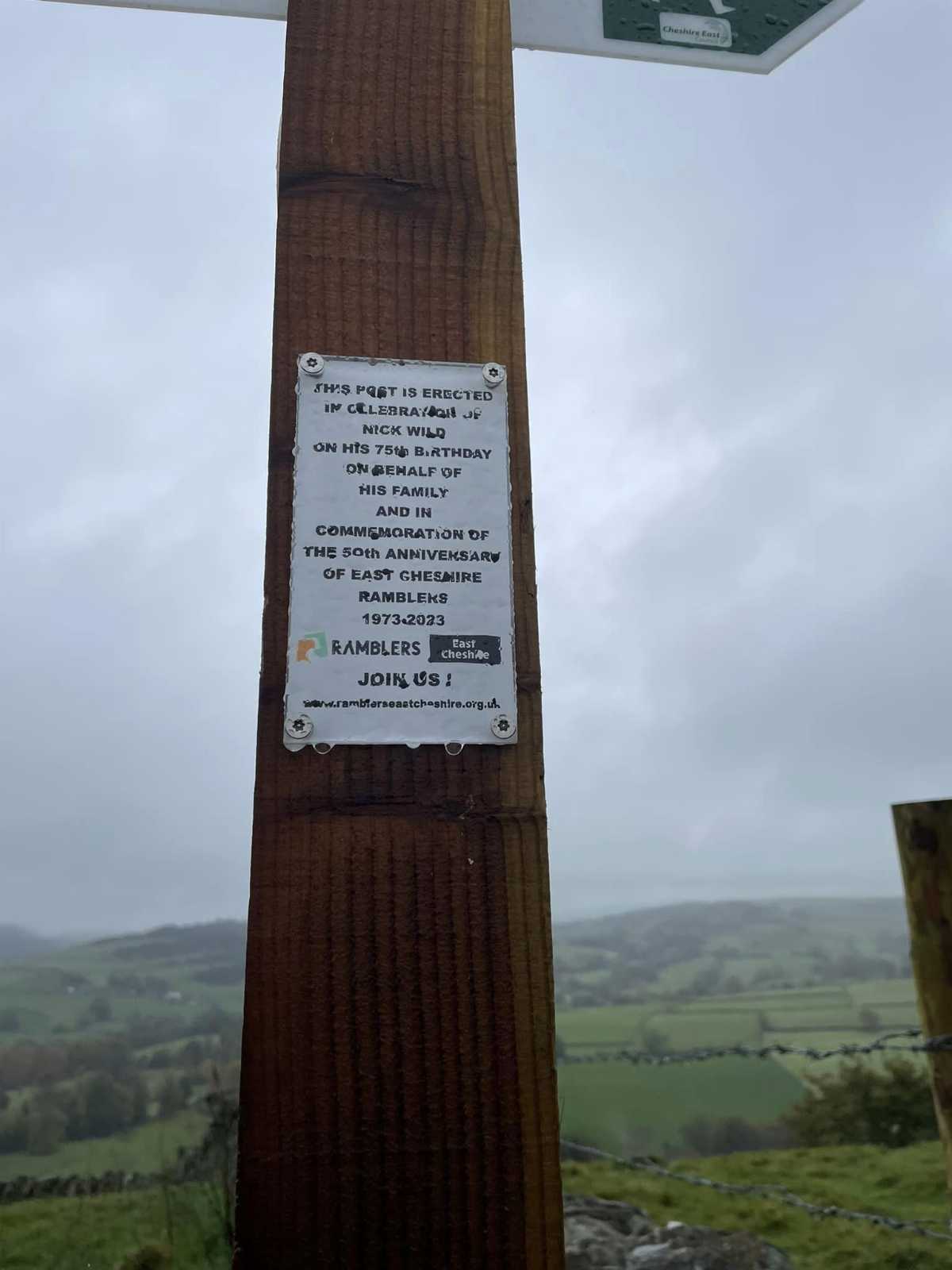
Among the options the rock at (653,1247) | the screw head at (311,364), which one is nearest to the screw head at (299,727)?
the screw head at (311,364)

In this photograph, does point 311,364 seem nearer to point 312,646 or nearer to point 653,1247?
point 312,646

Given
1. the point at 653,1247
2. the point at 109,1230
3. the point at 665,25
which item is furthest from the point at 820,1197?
the point at 665,25

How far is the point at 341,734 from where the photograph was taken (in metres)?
1.12

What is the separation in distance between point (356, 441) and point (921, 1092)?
194 inches

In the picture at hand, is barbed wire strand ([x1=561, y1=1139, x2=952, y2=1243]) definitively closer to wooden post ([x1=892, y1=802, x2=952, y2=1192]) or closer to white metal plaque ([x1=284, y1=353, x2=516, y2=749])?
wooden post ([x1=892, y1=802, x2=952, y2=1192])

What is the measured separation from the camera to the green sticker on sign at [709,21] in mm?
1658

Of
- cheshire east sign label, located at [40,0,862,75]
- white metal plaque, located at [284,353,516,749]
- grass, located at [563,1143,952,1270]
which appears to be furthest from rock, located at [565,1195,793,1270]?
cheshire east sign label, located at [40,0,862,75]

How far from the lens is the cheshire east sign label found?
161 cm

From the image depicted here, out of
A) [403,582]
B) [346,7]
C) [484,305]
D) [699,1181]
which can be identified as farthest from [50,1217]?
[346,7]

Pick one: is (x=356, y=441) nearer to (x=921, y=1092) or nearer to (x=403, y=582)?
(x=403, y=582)

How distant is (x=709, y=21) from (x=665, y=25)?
0.32 feet

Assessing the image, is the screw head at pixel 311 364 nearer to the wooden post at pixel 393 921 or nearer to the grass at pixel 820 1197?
the wooden post at pixel 393 921

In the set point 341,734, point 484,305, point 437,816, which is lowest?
point 437,816

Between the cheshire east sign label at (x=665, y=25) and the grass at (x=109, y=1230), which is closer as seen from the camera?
the cheshire east sign label at (x=665, y=25)
